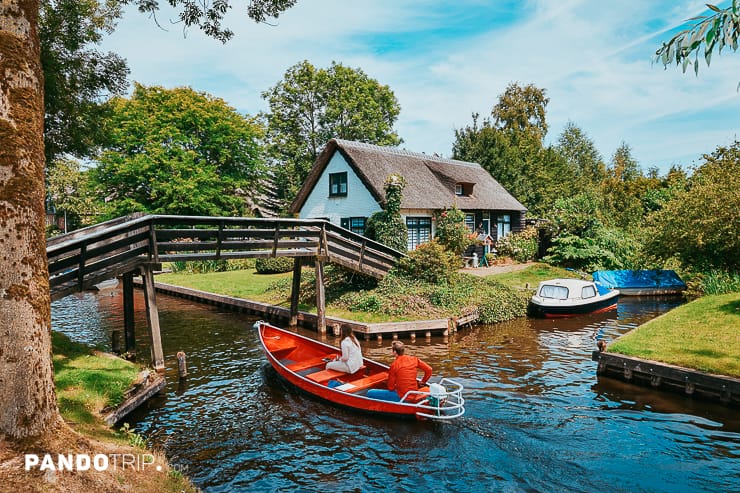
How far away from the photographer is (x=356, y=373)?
38.2ft

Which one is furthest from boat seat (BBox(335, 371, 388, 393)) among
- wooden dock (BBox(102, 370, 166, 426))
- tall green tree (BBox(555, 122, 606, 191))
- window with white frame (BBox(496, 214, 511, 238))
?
tall green tree (BBox(555, 122, 606, 191))

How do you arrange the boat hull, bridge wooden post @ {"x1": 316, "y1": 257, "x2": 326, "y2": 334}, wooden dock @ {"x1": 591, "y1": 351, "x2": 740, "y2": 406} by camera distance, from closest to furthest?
wooden dock @ {"x1": 591, "y1": 351, "x2": 740, "y2": 406} → bridge wooden post @ {"x1": 316, "y1": 257, "x2": 326, "y2": 334} → the boat hull

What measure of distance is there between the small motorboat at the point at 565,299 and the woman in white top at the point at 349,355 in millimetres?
11259

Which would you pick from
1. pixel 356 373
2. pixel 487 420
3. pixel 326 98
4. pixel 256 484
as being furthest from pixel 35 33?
pixel 326 98

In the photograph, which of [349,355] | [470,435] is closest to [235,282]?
[349,355]

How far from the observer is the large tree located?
5211 millimetres

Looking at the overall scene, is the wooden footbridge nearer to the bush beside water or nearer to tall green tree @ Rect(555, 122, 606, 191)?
the bush beside water

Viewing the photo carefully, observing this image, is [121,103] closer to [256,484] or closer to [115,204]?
[115,204]

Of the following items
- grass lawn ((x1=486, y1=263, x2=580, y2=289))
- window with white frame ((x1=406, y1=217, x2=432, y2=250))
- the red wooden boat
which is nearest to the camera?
the red wooden boat

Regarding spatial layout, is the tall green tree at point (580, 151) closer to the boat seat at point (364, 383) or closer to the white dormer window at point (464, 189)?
the white dormer window at point (464, 189)

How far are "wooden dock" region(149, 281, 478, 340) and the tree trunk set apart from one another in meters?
11.7

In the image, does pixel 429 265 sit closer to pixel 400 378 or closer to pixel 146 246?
pixel 400 378

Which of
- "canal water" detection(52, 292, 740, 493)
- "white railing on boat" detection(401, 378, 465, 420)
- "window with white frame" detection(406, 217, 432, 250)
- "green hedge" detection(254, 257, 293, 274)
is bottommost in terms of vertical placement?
"canal water" detection(52, 292, 740, 493)

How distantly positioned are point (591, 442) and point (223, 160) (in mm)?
34988
